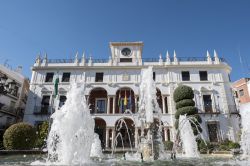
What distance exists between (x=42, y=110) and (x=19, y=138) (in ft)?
34.4

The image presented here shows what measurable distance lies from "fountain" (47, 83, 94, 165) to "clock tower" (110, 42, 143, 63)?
2145cm

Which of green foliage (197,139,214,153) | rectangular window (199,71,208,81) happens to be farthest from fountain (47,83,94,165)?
rectangular window (199,71,208,81)

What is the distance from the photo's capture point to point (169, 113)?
2617 cm

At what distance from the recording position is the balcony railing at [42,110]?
26303 mm

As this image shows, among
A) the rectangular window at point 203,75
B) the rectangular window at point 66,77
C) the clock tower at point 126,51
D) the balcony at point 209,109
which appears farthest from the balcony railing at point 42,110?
the rectangular window at point 203,75

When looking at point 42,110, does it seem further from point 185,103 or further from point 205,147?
point 205,147

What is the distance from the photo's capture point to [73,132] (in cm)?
814

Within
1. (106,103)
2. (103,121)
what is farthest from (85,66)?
(103,121)

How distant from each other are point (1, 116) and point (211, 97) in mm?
28055

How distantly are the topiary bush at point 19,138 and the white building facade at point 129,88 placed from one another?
9.28 m

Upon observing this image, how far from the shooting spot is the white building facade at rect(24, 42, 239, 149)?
2556cm

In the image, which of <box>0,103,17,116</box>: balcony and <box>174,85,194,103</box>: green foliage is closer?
<box>174,85,194,103</box>: green foliage

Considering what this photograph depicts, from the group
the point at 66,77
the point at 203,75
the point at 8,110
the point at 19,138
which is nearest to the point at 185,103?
the point at 203,75

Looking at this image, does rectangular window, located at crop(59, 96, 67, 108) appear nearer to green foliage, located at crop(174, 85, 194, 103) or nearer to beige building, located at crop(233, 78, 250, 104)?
green foliage, located at crop(174, 85, 194, 103)
